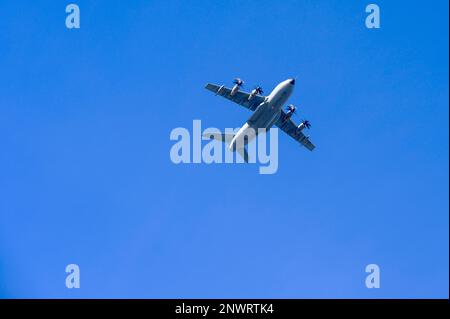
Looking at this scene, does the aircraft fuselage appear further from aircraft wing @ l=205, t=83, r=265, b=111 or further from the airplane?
aircraft wing @ l=205, t=83, r=265, b=111

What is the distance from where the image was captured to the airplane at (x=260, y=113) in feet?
248

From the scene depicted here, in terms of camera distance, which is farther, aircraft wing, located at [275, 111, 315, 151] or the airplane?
aircraft wing, located at [275, 111, 315, 151]

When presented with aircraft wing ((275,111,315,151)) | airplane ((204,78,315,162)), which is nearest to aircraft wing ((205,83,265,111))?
airplane ((204,78,315,162))

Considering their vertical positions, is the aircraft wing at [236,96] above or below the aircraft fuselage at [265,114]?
above

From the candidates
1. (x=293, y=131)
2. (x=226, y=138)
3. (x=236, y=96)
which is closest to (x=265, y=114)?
(x=236, y=96)

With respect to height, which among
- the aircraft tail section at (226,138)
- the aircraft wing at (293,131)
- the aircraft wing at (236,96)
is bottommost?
the aircraft tail section at (226,138)

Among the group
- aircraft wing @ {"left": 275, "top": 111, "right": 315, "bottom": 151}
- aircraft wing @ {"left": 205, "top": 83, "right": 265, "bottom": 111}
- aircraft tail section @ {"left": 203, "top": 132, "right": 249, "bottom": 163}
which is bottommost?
aircraft tail section @ {"left": 203, "top": 132, "right": 249, "bottom": 163}

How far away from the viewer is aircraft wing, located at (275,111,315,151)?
86750 millimetres

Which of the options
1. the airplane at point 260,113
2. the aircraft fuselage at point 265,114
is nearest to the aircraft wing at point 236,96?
the airplane at point 260,113

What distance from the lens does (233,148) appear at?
268ft

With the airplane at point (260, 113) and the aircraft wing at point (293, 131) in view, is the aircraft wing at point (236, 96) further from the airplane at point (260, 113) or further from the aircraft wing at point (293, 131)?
the aircraft wing at point (293, 131)
